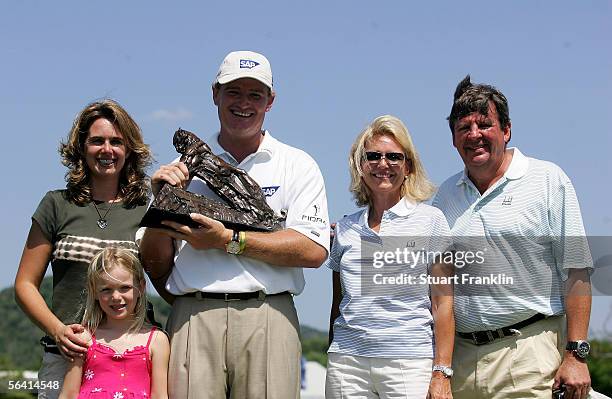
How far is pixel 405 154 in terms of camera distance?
20.8 ft

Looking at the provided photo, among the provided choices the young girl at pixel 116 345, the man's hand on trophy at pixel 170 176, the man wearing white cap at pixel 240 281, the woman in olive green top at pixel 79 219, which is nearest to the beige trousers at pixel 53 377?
the woman in olive green top at pixel 79 219

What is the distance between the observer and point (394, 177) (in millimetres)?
6285

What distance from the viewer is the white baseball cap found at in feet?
20.1

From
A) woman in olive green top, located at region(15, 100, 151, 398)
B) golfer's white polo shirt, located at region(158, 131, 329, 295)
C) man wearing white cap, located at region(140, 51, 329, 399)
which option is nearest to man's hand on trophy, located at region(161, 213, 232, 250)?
man wearing white cap, located at region(140, 51, 329, 399)

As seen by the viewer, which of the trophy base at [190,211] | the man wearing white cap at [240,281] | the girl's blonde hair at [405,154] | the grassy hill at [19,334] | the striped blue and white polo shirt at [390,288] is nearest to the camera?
the trophy base at [190,211]

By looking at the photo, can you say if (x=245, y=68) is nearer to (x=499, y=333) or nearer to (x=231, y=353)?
(x=231, y=353)

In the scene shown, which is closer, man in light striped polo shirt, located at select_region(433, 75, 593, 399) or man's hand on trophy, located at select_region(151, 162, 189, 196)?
man's hand on trophy, located at select_region(151, 162, 189, 196)

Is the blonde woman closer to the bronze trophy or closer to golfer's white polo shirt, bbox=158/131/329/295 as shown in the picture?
golfer's white polo shirt, bbox=158/131/329/295

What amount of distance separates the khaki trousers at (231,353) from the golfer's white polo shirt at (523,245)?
1288 mm

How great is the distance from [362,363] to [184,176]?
1.65 metres

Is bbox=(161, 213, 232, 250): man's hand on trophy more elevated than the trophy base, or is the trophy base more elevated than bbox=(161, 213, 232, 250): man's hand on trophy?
the trophy base

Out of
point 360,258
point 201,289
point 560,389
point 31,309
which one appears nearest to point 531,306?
point 560,389

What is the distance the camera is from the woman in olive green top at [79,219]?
611 cm

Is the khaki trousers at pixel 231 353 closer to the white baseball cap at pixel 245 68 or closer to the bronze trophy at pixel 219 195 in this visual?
the bronze trophy at pixel 219 195
